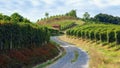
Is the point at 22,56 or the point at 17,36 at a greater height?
the point at 17,36

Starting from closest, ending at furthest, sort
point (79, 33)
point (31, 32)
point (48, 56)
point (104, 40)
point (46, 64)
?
1. point (46, 64)
2. point (31, 32)
3. point (48, 56)
4. point (104, 40)
5. point (79, 33)

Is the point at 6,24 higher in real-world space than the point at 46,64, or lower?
higher

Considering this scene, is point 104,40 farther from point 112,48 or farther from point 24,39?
point 24,39

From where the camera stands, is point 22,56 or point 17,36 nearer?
point 22,56

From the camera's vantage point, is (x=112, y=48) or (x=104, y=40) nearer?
(x=112, y=48)

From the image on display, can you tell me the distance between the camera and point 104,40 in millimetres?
120250

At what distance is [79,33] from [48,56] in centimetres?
8143

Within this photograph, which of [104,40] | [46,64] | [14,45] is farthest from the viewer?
[104,40]

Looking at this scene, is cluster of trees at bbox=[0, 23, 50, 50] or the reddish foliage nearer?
the reddish foliage

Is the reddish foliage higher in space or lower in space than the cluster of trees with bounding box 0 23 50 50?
lower

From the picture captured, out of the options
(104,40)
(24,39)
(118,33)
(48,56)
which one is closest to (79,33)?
(104,40)

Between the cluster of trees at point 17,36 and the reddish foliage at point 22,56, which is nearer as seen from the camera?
the reddish foliage at point 22,56

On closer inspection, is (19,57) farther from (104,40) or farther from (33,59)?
(104,40)

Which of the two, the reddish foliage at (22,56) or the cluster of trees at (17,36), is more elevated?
the cluster of trees at (17,36)
